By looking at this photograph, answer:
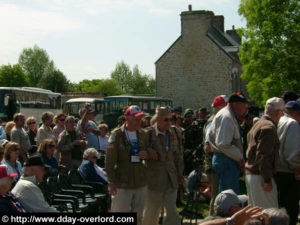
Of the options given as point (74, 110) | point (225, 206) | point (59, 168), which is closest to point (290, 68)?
point (74, 110)

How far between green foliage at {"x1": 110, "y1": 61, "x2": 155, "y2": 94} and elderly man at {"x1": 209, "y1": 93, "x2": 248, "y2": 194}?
319ft

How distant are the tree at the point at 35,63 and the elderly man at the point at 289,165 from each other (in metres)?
108

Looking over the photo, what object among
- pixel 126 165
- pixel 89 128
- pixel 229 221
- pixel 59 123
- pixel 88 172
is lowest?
pixel 88 172

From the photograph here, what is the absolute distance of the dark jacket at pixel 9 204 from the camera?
545 cm

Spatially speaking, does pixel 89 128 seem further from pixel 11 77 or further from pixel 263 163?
pixel 11 77

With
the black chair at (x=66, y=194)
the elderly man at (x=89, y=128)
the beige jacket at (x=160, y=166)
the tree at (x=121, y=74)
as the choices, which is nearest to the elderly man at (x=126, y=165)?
the beige jacket at (x=160, y=166)

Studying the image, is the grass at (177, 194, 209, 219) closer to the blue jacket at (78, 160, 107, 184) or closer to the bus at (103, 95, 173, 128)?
the blue jacket at (78, 160, 107, 184)

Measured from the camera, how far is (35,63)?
371 feet

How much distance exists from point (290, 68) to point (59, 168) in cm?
2659

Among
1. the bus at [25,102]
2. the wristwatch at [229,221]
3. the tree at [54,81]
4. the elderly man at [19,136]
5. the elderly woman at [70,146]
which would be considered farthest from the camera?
the tree at [54,81]

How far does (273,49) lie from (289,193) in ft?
94.8

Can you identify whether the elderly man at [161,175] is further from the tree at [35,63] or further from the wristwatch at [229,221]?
the tree at [35,63]

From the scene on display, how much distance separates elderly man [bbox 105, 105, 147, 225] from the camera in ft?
22.9

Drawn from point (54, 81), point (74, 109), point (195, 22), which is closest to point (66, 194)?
point (74, 109)
